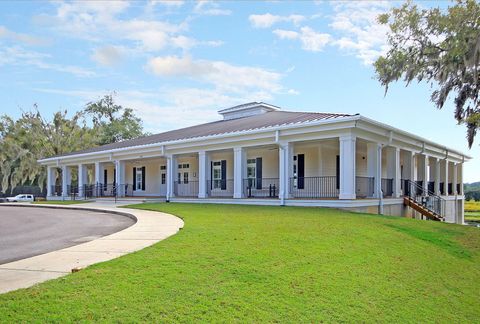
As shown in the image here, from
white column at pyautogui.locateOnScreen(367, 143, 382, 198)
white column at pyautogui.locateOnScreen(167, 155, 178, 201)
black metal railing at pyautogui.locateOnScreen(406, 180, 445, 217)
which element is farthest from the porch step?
white column at pyautogui.locateOnScreen(167, 155, 178, 201)

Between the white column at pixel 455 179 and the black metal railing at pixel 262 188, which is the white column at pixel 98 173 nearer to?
the black metal railing at pixel 262 188

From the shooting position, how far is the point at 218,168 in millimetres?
23016

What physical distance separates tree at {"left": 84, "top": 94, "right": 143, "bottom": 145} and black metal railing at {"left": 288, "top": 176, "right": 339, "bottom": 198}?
35331 millimetres

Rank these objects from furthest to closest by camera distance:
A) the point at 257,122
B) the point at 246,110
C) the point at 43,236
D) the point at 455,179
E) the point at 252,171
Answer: the point at 455,179, the point at 246,110, the point at 252,171, the point at 257,122, the point at 43,236

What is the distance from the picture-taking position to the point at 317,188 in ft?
60.1

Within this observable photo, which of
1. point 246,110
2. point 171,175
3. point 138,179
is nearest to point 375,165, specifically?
point 171,175

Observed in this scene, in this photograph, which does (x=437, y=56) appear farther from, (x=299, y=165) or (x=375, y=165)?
(x=299, y=165)

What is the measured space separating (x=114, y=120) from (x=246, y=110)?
100ft

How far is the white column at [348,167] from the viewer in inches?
565

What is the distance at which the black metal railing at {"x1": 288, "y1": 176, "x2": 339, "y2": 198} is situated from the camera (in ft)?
59.1

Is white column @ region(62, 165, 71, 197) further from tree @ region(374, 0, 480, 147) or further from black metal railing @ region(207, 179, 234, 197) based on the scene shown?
tree @ region(374, 0, 480, 147)

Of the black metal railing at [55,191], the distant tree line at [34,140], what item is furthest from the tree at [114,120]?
the black metal railing at [55,191]

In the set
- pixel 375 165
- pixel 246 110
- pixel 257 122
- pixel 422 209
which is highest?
pixel 246 110

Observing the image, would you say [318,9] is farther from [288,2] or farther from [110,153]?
[110,153]
